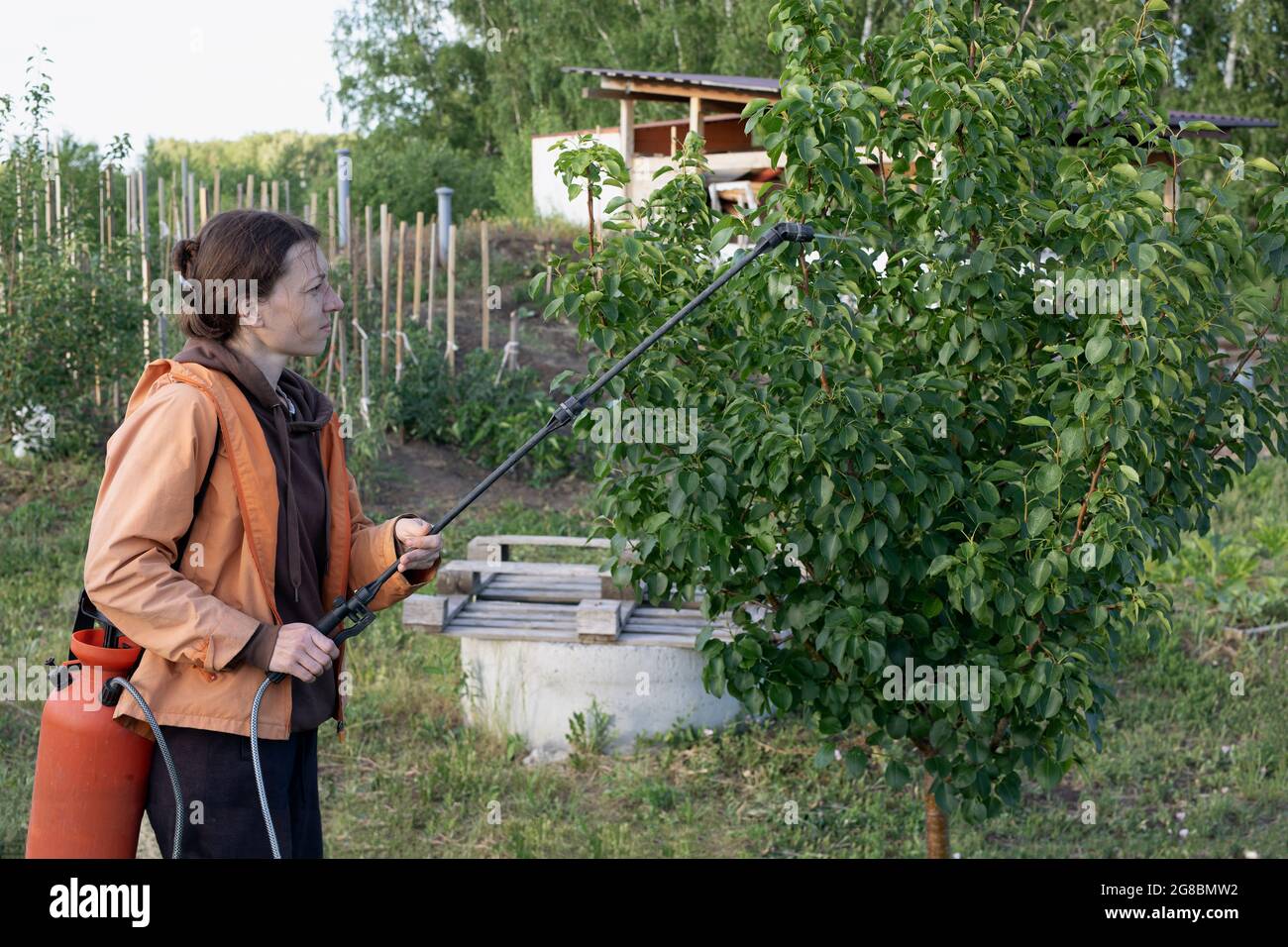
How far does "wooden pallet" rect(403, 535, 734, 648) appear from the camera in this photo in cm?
549

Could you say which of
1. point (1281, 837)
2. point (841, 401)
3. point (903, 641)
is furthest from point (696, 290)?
point (1281, 837)

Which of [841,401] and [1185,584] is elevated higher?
[841,401]

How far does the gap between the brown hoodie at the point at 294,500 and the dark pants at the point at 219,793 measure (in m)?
0.11

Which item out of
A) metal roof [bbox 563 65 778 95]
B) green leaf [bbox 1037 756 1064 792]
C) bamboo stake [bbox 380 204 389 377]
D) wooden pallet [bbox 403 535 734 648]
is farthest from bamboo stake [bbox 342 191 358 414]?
metal roof [bbox 563 65 778 95]

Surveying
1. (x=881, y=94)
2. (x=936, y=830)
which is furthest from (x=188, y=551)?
(x=936, y=830)

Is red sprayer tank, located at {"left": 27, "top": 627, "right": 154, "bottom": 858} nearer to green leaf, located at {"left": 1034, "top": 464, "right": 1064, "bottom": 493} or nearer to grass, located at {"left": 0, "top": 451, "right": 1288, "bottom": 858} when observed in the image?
green leaf, located at {"left": 1034, "top": 464, "right": 1064, "bottom": 493}

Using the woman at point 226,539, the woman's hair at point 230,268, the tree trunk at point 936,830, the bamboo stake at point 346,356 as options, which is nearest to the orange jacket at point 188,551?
the woman at point 226,539

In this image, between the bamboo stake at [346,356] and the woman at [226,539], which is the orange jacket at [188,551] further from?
the bamboo stake at [346,356]

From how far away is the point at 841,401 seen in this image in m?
3.27

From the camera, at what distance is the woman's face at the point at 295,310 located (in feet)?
8.65

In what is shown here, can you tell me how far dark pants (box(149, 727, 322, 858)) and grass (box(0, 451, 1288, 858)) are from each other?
2157 mm
